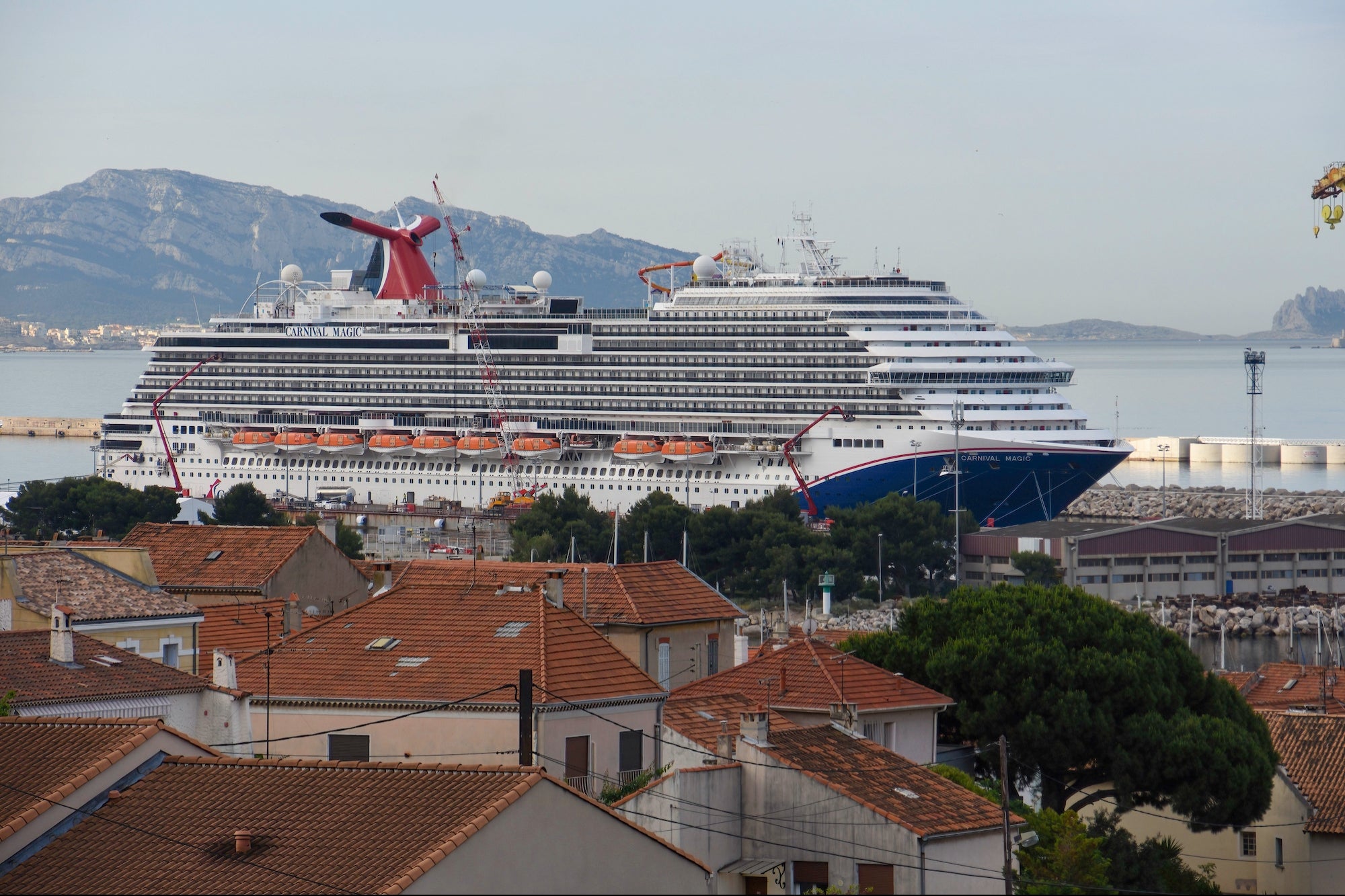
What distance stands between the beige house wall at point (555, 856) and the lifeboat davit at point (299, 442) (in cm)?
7328

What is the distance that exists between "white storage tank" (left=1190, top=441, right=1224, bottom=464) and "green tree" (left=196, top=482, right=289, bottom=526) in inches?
3802

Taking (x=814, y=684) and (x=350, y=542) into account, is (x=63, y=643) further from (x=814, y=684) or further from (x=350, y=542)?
(x=350, y=542)

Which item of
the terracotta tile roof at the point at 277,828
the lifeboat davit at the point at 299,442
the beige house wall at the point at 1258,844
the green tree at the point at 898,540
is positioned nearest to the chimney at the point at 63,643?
the terracotta tile roof at the point at 277,828

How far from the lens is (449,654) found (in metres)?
17.6

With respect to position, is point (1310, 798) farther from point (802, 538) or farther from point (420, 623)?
point (802, 538)

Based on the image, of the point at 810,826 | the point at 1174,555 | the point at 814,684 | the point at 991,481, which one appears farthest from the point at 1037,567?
the point at 810,826

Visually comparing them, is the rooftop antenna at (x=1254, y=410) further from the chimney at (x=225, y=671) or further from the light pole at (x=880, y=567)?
the chimney at (x=225, y=671)

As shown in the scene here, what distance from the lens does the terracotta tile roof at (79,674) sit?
1620 cm

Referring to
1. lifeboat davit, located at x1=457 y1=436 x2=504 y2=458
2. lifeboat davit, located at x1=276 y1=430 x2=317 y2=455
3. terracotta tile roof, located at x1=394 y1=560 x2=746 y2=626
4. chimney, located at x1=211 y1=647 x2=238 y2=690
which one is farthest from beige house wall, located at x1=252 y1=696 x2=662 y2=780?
lifeboat davit, located at x1=276 y1=430 x2=317 y2=455

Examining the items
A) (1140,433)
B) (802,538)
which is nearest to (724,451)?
(802,538)

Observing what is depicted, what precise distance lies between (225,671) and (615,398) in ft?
192

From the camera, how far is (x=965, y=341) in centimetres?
6906

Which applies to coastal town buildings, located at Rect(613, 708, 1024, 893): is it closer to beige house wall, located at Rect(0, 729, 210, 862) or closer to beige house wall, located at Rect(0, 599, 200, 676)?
beige house wall, located at Rect(0, 729, 210, 862)

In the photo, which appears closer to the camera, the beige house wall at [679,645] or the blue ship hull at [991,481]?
the beige house wall at [679,645]
